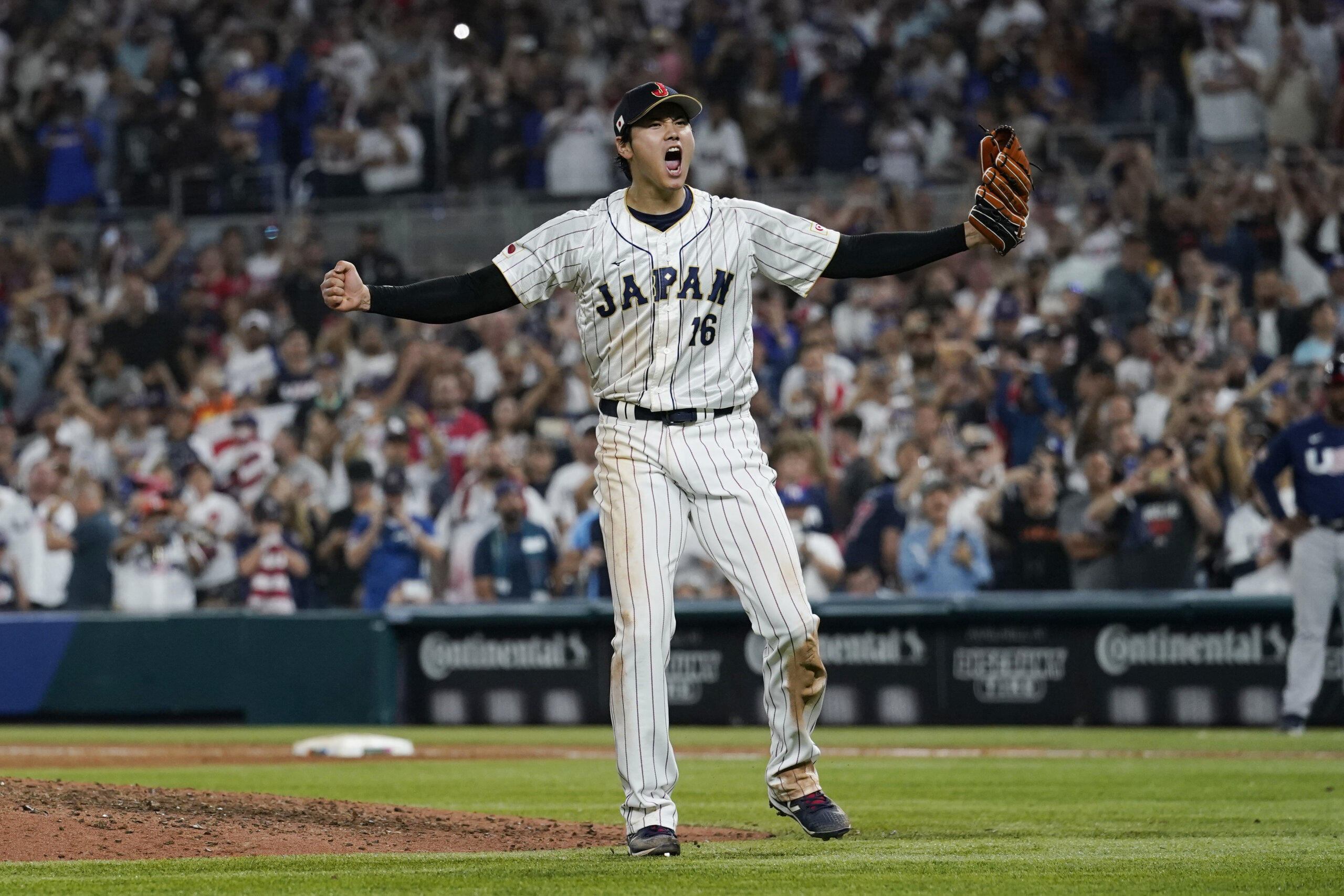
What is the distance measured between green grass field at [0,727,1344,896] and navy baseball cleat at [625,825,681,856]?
6 centimetres

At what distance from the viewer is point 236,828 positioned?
21.1 ft

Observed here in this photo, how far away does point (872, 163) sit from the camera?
59.5 ft

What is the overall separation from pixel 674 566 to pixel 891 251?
1164 mm

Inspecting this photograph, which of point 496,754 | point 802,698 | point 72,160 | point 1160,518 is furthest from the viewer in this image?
point 72,160

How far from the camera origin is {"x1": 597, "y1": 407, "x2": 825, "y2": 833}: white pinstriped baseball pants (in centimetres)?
565

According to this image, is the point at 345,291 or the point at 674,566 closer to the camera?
the point at 345,291

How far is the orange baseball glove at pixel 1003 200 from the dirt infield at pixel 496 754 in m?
5.07

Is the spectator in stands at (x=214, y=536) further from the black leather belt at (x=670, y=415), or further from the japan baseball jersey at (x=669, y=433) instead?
the black leather belt at (x=670, y=415)

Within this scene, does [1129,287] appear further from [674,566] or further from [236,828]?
[236,828]

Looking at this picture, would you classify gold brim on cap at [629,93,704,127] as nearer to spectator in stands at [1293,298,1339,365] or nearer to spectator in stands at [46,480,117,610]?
spectator in stands at [1293,298,1339,365]

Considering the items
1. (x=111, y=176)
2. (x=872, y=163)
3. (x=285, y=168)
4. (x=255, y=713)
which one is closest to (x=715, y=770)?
(x=255, y=713)

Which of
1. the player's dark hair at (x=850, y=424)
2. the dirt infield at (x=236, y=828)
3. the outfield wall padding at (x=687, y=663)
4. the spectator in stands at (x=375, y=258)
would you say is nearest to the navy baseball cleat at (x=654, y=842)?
the dirt infield at (x=236, y=828)

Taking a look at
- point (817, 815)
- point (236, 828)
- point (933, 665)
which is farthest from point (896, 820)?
point (933, 665)

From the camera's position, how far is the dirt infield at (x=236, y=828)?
19.7 feet
